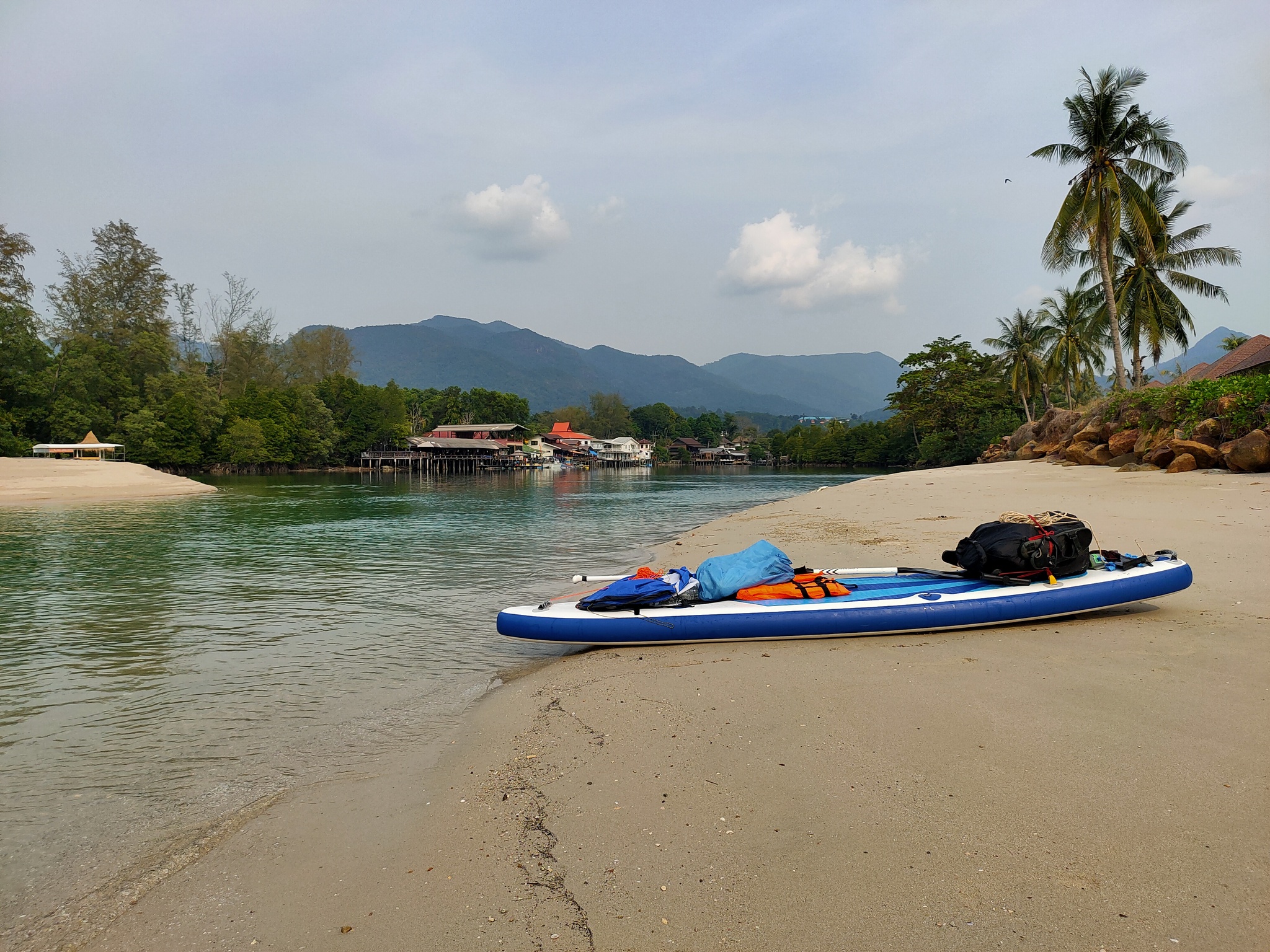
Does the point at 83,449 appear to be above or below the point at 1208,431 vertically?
above

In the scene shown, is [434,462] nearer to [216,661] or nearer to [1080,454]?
[1080,454]

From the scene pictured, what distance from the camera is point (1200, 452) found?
15.1 metres

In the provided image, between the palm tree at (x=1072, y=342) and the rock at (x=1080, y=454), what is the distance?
15.7 meters

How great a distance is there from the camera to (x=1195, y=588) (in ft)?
21.3

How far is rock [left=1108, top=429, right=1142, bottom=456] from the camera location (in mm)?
19375

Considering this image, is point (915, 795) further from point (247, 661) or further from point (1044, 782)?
point (247, 661)

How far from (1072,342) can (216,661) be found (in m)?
46.4

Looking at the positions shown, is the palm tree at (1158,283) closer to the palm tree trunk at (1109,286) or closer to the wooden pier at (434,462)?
the palm tree trunk at (1109,286)

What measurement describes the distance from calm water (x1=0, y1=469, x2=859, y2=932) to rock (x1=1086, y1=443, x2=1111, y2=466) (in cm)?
1369

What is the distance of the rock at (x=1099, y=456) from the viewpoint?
67.6 feet

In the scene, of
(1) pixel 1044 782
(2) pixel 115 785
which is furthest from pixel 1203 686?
(2) pixel 115 785

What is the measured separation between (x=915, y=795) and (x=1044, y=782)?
637 mm

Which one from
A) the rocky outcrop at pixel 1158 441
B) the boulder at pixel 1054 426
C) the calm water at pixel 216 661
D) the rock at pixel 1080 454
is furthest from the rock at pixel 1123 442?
the calm water at pixel 216 661

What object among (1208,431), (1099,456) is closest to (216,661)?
(1208,431)
